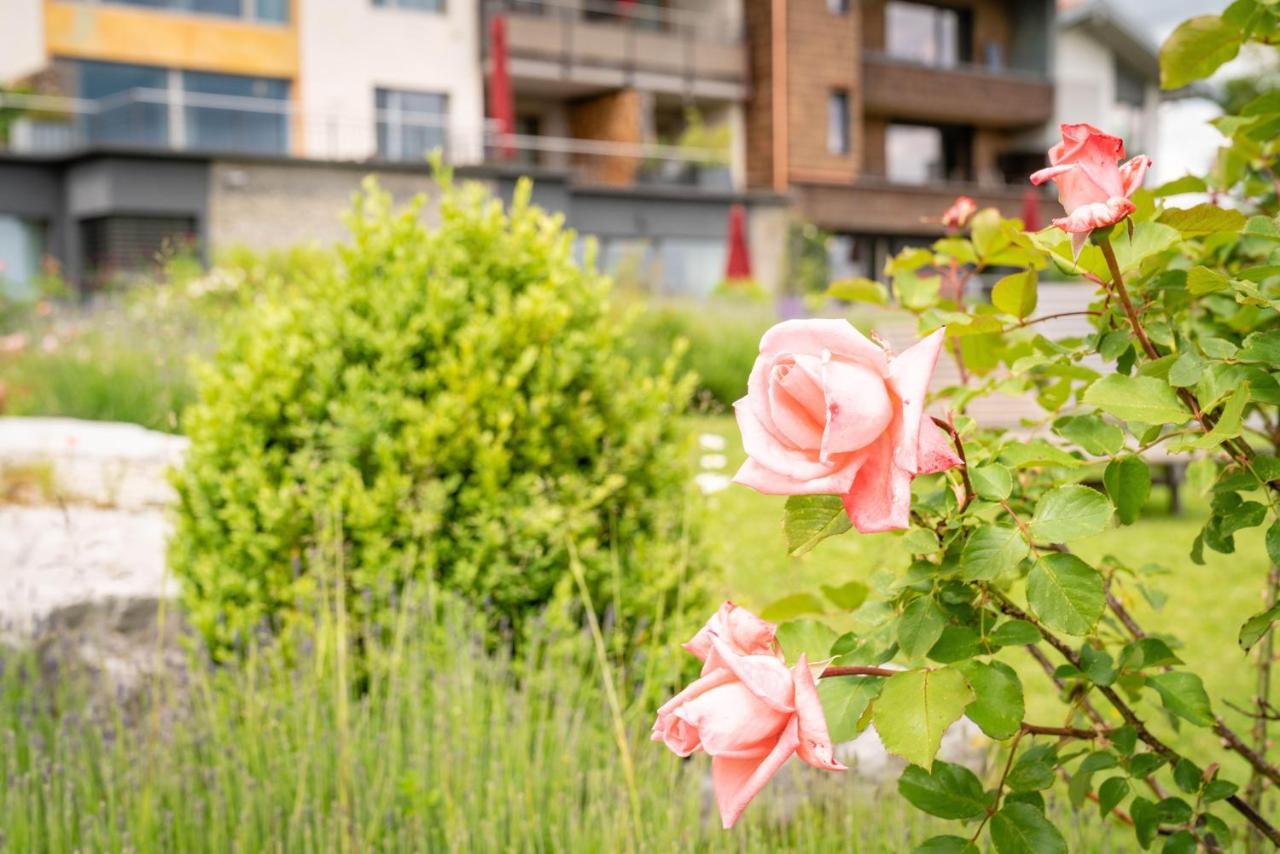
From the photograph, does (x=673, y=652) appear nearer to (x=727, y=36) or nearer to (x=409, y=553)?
(x=409, y=553)

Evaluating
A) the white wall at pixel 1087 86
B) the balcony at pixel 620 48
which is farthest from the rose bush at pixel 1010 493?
the white wall at pixel 1087 86

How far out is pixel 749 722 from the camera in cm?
115

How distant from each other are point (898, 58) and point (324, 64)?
14.6m

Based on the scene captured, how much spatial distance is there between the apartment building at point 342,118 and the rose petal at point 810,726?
16004 millimetres

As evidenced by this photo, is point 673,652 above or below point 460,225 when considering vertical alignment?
below

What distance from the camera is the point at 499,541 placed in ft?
10.9

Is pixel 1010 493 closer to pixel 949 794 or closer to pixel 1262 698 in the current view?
pixel 949 794

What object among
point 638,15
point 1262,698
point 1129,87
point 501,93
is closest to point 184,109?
point 501,93

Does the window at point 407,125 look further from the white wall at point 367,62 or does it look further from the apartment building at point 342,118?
the white wall at point 367,62

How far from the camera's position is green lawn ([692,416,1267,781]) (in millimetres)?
4738

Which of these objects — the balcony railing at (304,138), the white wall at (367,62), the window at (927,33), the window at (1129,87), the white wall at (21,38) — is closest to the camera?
the balcony railing at (304,138)

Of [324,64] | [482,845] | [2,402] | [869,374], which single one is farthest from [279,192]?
[869,374]

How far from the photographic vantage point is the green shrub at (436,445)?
335 centimetres

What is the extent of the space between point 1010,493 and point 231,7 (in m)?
24.6
